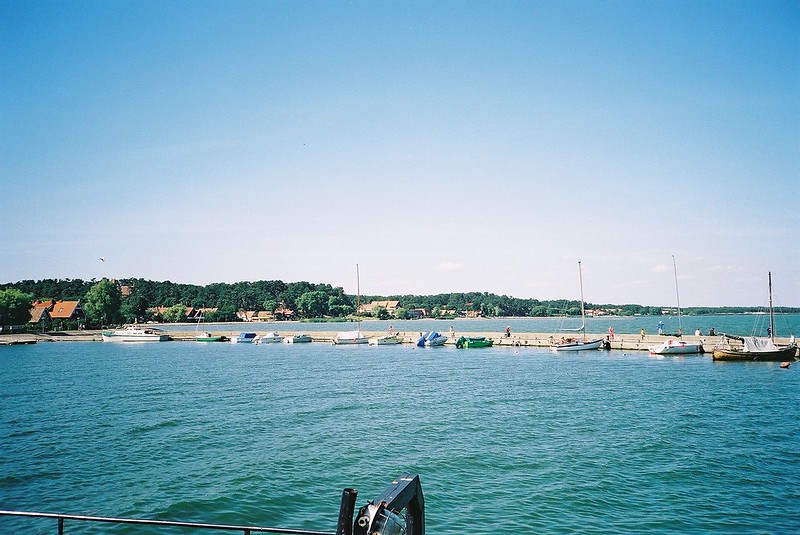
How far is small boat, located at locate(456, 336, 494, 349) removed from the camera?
79.9 meters

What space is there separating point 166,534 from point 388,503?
14.9 m

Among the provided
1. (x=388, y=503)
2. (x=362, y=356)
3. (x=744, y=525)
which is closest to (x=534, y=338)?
(x=362, y=356)

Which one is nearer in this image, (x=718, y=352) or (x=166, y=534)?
(x=166, y=534)

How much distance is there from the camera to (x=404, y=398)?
37.0 meters

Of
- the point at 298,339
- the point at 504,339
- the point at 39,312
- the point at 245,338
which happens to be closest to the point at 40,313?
the point at 39,312

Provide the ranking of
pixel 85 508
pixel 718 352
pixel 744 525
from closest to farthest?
pixel 744 525
pixel 85 508
pixel 718 352

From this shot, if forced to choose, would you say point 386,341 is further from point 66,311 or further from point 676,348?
point 66,311

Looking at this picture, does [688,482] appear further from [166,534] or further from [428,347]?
[428,347]

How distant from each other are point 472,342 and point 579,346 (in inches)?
684

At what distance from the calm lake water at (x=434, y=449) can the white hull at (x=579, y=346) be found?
19.4 m

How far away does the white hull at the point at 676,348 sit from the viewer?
194ft

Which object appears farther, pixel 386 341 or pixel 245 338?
pixel 245 338

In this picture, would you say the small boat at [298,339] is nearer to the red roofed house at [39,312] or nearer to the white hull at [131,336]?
the white hull at [131,336]

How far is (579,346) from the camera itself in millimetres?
67438
